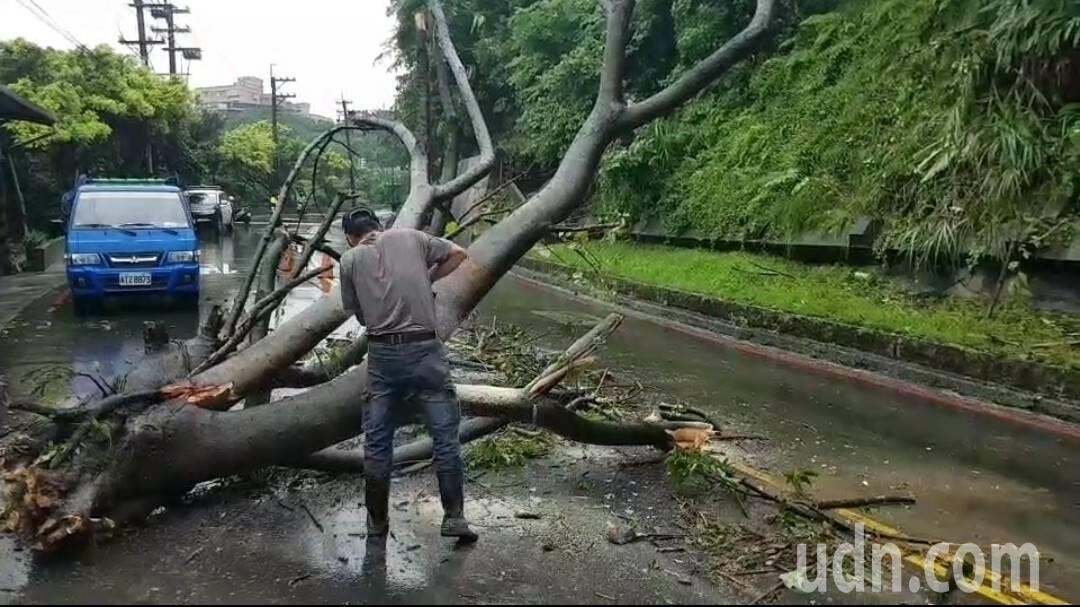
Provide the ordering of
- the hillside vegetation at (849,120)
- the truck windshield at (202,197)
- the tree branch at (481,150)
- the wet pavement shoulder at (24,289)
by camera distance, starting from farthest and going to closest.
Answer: the truck windshield at (202,197), the wet pavement shoulder at (24,289), the hillside vegetation at (849,120), the tree branch at (481,150)

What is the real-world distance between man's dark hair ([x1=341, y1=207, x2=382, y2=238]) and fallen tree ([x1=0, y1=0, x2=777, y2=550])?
0.79 meters

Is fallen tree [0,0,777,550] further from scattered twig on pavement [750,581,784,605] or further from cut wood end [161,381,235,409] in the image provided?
scattered twig on pavement [750,581,784,605]

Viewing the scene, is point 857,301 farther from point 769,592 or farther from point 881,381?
point 769,592

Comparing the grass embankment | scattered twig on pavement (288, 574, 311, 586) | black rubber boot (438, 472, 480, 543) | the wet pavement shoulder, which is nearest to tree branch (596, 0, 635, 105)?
the grass embankment

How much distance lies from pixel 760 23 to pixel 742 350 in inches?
238

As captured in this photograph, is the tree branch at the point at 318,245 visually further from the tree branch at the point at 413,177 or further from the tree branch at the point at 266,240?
the tree branch at the point at 413,177

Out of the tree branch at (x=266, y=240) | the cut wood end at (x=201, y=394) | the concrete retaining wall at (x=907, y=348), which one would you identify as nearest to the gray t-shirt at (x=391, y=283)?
the cut wood end at (x=201, y=394)

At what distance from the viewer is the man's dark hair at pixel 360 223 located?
5184 millimetres

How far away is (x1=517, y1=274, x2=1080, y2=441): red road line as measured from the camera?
26.1 ft

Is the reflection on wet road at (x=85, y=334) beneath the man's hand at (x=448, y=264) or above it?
beneath

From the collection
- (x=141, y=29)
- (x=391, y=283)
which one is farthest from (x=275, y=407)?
(x=141, y=29)

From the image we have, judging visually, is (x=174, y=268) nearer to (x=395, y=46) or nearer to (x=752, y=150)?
(x=752, y=150)

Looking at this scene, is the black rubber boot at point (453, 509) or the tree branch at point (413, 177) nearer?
the black rubber boot at point (453, 509)

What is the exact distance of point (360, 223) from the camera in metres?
5.20
